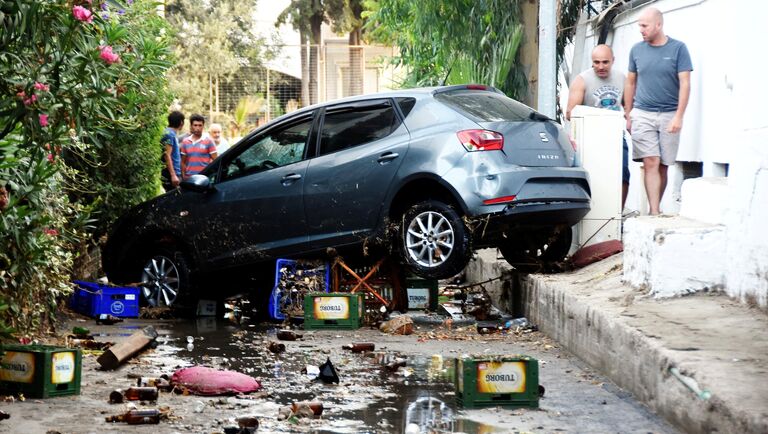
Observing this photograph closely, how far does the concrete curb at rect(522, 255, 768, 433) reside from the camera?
19.5 feet

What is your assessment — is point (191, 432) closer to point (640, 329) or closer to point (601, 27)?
point (640, 329)

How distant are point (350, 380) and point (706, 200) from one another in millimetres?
3167

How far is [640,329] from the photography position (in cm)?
780

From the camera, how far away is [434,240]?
10906 millimetres

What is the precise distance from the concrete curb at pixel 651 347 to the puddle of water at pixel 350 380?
1000 millimetres

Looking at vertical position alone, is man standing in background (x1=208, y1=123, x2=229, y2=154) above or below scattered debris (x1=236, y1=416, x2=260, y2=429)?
above

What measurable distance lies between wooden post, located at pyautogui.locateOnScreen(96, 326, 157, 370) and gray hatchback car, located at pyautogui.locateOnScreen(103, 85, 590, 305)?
92.8 inches

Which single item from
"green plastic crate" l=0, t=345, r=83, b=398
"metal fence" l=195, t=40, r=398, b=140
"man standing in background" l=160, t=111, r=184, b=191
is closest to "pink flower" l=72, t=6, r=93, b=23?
"green plastic crate" l=0, t=345, r=83, b=398

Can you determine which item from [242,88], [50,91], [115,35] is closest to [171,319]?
[115,35]

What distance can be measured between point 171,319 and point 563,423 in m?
6.35

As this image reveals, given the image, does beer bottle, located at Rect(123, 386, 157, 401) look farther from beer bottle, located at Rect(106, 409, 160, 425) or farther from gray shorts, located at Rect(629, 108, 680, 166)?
gray shorts, located at Rect(629, 108, 680, 166)

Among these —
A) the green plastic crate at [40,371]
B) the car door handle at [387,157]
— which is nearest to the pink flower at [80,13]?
the green plastic crate at [40,371]

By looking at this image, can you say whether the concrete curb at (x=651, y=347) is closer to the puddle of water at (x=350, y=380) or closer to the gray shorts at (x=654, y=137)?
the puddle of water at (x=350, y=380)

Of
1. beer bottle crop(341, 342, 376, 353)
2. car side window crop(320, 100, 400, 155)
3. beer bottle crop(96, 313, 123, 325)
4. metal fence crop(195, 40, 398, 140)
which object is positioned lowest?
beer bottle crop(96, 313, 123, 325)
